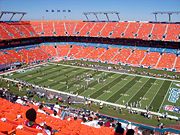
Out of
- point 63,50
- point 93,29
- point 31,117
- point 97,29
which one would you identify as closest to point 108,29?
point 97,29

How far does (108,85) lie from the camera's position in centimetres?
4084

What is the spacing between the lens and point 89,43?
227 feet

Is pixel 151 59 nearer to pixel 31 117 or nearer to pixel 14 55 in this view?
pixel 14 55

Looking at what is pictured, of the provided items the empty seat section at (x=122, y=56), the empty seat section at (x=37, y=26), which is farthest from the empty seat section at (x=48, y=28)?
the empty seat section at (x=122, y=56)

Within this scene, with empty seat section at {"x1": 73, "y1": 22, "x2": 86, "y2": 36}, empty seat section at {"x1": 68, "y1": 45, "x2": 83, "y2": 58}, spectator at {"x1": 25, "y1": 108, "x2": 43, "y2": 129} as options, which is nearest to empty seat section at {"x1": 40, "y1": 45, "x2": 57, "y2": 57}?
empty seat section at {"x1": 68, "y1": 45, "x2": 83, "y2": 58}

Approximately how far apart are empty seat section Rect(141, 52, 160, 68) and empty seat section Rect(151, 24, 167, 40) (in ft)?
14.7

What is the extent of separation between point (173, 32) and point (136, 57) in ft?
36.8

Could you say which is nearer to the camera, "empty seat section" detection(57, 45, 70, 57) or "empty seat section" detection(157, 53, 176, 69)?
"empty seat section" detection(157, 53, 176, 69)

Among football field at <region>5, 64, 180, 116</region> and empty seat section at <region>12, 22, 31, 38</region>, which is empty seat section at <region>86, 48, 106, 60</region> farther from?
empty seat section at <region>12, 22, 31, 38</region>

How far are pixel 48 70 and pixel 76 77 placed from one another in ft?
26.9

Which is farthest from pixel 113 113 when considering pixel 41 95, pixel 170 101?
pixel 41 95

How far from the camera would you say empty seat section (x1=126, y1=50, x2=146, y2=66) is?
186ft

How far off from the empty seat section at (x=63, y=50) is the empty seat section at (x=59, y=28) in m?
4.06

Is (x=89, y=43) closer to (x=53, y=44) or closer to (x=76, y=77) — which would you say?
(x=53, y=44)
